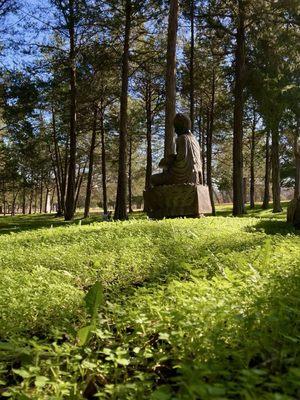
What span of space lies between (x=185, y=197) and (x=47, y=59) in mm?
12147

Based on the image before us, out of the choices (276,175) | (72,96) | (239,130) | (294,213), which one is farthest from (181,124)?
(276,175)

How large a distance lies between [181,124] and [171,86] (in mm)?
1925

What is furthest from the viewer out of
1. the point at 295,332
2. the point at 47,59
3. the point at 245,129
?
the point at 245,129

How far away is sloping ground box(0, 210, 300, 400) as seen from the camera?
2.08 m

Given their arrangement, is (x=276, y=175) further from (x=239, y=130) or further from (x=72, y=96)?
(x=72, y=96)

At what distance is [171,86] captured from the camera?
14.9m

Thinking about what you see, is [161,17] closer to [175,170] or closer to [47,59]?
[47,59]

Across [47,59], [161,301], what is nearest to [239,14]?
[47,59]

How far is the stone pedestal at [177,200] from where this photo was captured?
12.4m

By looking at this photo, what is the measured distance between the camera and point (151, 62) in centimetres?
2188

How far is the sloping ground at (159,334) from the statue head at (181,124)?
897 centimetres

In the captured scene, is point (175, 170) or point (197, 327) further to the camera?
point (175, 170)

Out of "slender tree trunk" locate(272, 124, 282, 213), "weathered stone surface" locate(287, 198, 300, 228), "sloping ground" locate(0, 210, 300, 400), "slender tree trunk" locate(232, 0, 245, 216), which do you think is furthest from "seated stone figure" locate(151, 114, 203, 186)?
"slender tree trunk" locate(272, 124, 282, 213)

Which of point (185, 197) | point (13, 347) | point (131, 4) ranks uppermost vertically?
point (131, 4)
